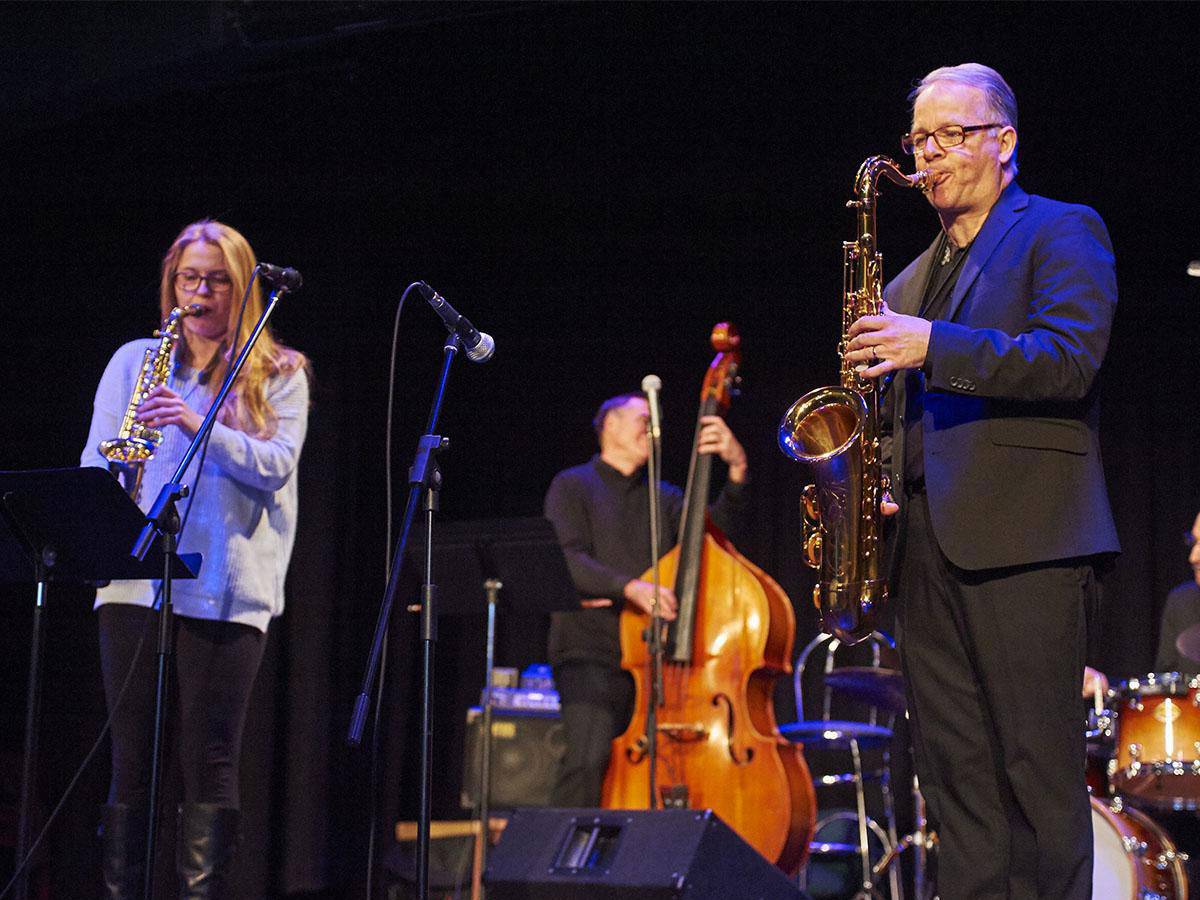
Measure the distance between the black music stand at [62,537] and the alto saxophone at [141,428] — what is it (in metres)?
0.25

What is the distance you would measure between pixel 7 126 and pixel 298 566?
213cm

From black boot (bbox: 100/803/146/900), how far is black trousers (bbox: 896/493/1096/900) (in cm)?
179

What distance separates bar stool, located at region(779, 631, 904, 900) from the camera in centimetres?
534

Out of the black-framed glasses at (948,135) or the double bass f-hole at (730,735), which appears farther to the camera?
the double bass f-hole at (730,735)

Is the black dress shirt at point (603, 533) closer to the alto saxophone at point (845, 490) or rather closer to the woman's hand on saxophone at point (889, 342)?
the alto saxophone at point (845, 490)

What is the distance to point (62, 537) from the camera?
3086 mm

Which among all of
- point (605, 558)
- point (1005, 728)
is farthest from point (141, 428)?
point (605, 558)

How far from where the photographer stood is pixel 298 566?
20.2 ft

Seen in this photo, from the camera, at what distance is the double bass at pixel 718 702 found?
4.52m

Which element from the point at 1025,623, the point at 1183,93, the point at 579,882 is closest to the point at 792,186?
the point at 1183,93

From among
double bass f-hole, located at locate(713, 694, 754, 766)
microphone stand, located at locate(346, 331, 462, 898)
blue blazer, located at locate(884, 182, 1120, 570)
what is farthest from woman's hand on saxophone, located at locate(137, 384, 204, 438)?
double bass f-hole, located at locate(713, 694, 754, 766)

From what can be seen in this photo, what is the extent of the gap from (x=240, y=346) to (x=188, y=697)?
0.89 m

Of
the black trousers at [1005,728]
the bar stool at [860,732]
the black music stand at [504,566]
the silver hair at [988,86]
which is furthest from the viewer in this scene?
the bar stool at [860,732]

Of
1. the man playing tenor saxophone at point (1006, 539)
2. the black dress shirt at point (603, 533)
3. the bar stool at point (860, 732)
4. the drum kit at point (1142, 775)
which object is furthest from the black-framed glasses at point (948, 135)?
the bar stool at point (860, 732)
